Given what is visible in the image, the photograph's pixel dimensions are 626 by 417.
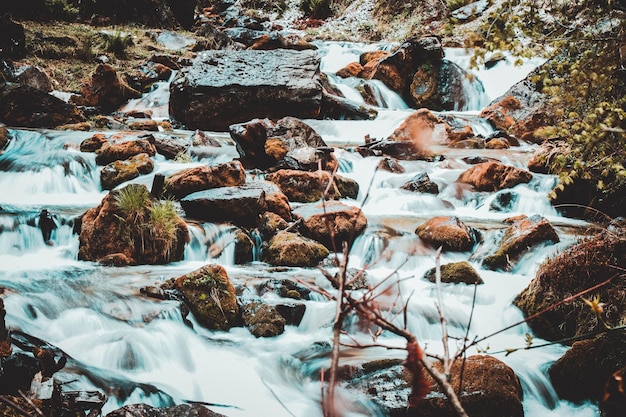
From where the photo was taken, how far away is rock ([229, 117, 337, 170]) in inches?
383

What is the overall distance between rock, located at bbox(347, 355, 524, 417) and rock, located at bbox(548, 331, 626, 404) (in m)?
0.50

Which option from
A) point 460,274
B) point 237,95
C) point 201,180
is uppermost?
point 237,95

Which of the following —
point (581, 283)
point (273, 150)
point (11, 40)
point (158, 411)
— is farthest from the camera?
point (11, 40)

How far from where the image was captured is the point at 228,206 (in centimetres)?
736

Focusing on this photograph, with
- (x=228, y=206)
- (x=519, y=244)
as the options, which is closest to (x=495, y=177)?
(x=519, y=244)

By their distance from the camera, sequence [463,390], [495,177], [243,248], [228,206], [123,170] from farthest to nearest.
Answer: [495,177]
[123,170]
[228,206]
[243,248]
[463,390]

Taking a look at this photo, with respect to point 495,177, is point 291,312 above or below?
below

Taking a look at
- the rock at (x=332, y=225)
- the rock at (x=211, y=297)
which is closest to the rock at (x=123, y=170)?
the rock at (x=332, y=225)

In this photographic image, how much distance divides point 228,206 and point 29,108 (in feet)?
24.7

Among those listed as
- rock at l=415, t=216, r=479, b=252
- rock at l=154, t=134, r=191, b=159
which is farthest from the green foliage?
rock at l=415, t=216, r=479, b=252

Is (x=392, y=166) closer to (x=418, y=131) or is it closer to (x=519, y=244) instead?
(x=418, y=131)

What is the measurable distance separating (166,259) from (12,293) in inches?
75.4

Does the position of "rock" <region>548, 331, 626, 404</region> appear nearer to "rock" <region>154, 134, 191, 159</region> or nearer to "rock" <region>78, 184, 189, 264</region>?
"rock" <region>78, 184, 189, 264</region>

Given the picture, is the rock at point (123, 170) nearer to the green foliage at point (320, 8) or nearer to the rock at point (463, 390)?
the rock at point (463, 390)
